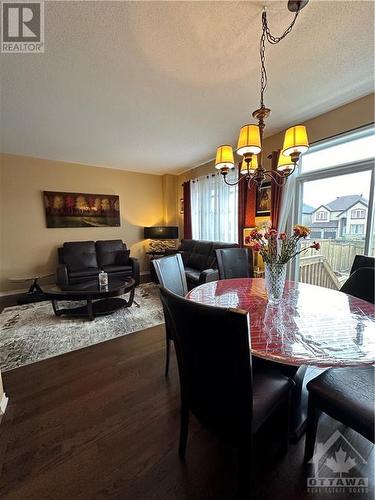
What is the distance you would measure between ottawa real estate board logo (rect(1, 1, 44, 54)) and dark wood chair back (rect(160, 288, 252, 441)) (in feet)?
6.62

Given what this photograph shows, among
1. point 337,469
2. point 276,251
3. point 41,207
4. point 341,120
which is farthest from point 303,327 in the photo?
point 41,207

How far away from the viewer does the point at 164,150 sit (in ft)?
12.6

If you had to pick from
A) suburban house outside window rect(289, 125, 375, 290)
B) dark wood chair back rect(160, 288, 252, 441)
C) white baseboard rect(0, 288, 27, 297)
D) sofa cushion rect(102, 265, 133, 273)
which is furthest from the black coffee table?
suburban house outside window rect(289, 125, 375, 290)

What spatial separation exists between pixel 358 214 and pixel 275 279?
1880 millimetres

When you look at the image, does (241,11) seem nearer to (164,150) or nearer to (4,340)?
(164,150)

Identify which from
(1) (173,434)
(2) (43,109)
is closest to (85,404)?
(1) (173,434)

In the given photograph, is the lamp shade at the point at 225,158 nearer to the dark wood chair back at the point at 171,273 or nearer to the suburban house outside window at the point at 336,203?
the dark wood chair back at the point at 171,273

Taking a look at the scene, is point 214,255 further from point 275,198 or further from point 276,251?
point 276,251

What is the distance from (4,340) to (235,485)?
2.67 m

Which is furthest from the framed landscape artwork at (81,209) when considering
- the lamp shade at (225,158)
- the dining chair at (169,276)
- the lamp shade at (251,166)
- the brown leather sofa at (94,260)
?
the lamp shade at (251,166)

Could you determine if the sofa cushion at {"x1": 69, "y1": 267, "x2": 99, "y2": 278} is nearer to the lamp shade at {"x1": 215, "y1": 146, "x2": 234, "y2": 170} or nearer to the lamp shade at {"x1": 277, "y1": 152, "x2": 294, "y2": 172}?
the lamp shade at {"x1": 215, "y1": 146, "x2": 234, "y2": 170}

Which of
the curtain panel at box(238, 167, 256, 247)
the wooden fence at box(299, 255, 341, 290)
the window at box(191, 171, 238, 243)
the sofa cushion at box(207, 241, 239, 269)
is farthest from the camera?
the window at box(191, 171, 238, 243)

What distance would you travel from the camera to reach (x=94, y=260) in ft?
14.5

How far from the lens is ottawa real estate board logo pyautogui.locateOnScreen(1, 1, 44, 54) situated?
4.45ft
